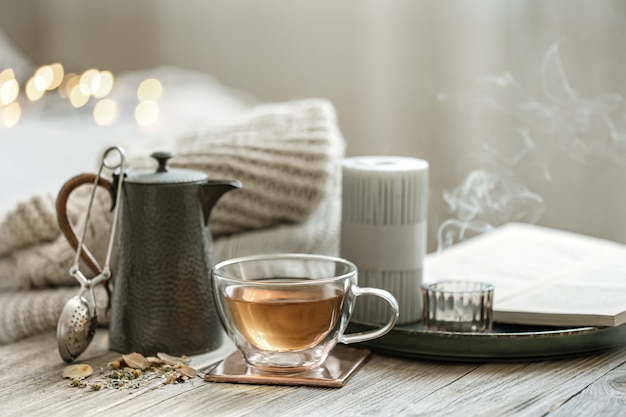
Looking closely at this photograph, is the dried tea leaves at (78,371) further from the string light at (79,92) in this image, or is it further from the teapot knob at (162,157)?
the string light at (79,92)

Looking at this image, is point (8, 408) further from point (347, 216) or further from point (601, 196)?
point (601, 196)

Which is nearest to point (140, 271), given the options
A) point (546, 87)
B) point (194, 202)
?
point (194, 202)

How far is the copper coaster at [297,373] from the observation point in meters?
0.70

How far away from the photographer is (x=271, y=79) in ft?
7.23

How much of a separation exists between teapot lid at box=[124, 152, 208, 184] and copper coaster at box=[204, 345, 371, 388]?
181mm

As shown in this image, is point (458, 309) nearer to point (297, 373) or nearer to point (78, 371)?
point (297, 373)

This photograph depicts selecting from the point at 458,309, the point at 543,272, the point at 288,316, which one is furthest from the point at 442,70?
the point at 288,316

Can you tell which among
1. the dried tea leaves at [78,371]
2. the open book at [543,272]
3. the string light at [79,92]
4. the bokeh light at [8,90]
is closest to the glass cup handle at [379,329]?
the open book at [543,272]

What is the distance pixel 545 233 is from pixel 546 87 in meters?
0.21

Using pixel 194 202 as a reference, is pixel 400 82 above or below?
above

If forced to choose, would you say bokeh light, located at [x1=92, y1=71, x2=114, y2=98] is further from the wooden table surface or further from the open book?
the wooden table surface

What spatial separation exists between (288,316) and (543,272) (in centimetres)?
37

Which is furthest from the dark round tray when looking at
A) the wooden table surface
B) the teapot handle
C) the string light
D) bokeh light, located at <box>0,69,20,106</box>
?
bokeh light, located at <box>0,69,20,106</box>

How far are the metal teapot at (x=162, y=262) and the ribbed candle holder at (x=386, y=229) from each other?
138 mm
